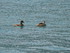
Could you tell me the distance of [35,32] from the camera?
76125mm

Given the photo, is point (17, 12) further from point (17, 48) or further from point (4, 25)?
point (17, 48)

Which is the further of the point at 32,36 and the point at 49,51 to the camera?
the point at 32,36

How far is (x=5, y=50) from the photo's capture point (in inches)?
2462

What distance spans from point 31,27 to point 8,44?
600 inches

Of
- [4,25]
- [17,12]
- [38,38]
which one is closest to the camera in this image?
[38,38]

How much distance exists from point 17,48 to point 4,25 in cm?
1974

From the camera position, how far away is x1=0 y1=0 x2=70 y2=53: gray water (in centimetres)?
6397

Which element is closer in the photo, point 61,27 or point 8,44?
point 8,44

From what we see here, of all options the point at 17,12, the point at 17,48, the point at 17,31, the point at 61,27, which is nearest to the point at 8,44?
the point at 17,48

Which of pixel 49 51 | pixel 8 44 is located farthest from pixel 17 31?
pixel 49 51

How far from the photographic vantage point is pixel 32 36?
7256cm

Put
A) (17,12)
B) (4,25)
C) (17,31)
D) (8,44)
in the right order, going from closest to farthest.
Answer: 1. (8,44)
2. (17,31)
3. (4,25)
4. (17,12)

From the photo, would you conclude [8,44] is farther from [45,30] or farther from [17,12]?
[17,12]

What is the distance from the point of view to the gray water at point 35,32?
63969 mm
